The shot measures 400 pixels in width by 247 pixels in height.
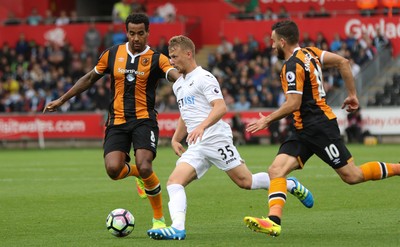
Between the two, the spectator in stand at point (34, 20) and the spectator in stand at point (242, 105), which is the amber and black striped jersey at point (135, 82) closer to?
the spectator in stand at point (242, 105)

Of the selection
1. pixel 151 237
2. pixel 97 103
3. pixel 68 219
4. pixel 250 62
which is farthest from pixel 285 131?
pixel 151 237

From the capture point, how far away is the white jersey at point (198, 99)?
32.8 feet

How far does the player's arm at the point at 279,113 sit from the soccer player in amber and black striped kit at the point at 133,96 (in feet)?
5.19

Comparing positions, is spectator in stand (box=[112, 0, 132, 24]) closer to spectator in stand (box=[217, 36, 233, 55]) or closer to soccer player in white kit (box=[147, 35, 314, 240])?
spectator in stand (box=[217, 36, 233, 55])

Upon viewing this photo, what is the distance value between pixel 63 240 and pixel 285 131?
2092 centimetres

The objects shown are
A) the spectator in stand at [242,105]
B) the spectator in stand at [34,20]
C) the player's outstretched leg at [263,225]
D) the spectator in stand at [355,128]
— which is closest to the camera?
the player's outstretched leg at [263,225]

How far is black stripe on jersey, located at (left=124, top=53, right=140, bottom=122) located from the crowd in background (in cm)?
2016

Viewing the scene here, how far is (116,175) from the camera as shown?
1095 cm

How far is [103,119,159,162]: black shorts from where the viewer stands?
10875mm

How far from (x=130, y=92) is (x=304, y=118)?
7.22ft

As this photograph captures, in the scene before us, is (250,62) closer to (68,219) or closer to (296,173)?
(296,173)

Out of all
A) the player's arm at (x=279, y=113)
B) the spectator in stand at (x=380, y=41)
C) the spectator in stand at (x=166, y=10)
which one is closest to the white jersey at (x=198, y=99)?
the player's arm at (x=279, y=113)

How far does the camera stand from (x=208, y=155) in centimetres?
1008

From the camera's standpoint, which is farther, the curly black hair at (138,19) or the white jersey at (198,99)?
the curly black hair at (138,19)
